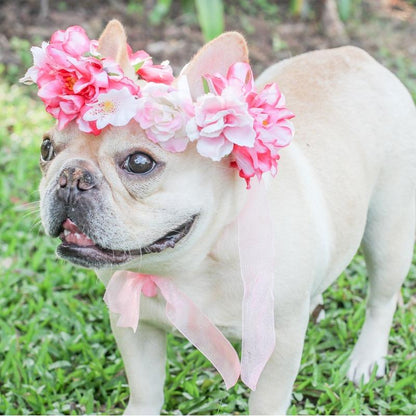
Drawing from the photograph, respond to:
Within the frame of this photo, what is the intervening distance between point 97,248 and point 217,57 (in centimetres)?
69

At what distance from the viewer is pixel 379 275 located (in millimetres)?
3463

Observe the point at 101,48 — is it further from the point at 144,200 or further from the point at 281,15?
the point at 281,15

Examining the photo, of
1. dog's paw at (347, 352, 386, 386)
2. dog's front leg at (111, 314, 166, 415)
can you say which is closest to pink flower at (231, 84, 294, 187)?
dog's front leg at (111, 314, 166, 415)

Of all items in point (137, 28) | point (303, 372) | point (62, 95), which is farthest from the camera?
point (137, 28)

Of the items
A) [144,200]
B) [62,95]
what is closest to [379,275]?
[144,200]

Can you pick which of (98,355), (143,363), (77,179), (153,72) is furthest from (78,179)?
(98,355)

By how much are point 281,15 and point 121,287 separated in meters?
5.68

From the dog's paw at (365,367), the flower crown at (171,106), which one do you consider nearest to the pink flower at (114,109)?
the flower crown at (171,106)

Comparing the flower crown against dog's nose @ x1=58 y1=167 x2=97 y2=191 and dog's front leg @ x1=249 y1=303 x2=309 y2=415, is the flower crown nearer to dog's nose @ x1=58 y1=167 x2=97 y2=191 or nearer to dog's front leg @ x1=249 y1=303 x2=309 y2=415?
dog's nose @ x1=58 y1=167 x2=97 y2=191

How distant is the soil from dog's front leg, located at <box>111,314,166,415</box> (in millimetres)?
3907

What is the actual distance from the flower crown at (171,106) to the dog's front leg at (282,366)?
645mm

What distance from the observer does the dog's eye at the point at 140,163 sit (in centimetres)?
229

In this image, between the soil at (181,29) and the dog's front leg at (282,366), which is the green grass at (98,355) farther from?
the soil at (181,29)

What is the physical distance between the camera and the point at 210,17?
6289mm
